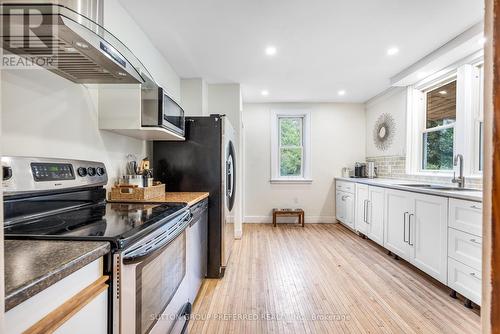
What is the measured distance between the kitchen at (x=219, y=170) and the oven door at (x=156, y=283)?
0.03 feet

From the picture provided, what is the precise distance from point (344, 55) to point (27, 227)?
3125 millimetres

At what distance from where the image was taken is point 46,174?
1252 mm

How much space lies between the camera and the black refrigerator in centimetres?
254

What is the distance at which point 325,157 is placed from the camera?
16.6 ft

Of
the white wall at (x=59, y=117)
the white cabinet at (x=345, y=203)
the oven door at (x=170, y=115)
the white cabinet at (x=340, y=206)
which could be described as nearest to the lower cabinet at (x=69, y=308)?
the white wall at (x=59, y=117)

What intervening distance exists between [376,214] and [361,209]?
0.45 meters

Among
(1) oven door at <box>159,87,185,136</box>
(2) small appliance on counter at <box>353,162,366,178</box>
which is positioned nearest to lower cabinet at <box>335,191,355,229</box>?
(2) small appliance on counter at <box>353,162,366,178</box>

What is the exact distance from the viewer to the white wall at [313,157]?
16.5 feet

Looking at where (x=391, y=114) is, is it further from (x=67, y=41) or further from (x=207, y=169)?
(x=67, y=41)

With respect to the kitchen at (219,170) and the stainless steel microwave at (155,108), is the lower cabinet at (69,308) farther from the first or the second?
the stainless steel microwave at (155,108)

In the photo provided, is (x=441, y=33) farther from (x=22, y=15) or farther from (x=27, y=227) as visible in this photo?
(x=27, y=227)

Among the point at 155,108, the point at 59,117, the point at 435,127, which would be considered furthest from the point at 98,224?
the point at 435,127

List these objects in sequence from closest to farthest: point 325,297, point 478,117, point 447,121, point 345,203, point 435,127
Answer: point 325,297
point 478,117
point 447,121
point 435,127
point 345,203

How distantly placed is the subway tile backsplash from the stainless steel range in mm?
2977
